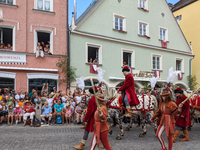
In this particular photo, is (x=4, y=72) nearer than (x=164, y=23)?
Yes

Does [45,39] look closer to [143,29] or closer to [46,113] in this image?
[46,113]

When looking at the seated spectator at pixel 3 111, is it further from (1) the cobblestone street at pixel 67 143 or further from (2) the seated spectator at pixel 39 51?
(2) the seated spectator at pixel 39 51

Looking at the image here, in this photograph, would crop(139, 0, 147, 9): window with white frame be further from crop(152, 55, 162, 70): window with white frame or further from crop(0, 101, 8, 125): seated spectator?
crop(0, 101, 8, 125): seated spectator

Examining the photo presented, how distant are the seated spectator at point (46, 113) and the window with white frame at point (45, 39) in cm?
474

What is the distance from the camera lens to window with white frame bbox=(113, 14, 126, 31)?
56.7 ft

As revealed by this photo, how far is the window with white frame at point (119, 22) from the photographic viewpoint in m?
17.3

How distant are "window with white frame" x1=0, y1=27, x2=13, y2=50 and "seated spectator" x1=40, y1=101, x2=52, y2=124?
5.23 meters

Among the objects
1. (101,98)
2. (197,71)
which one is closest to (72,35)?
(101,98)

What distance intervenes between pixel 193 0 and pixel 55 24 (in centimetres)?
1920

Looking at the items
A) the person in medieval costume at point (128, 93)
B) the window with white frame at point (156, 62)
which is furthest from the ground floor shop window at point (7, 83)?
the window with white frame at point (156, 62)

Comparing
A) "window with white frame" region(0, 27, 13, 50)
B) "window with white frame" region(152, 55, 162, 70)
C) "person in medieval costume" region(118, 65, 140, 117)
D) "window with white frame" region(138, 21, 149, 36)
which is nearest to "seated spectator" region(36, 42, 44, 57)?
"window with white frame" region(0, 27, 13, 50)

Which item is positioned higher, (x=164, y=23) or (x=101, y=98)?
(x=164, y=23)

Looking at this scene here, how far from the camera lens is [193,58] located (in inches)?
901

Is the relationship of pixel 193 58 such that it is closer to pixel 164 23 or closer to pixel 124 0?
pixel 164 23
